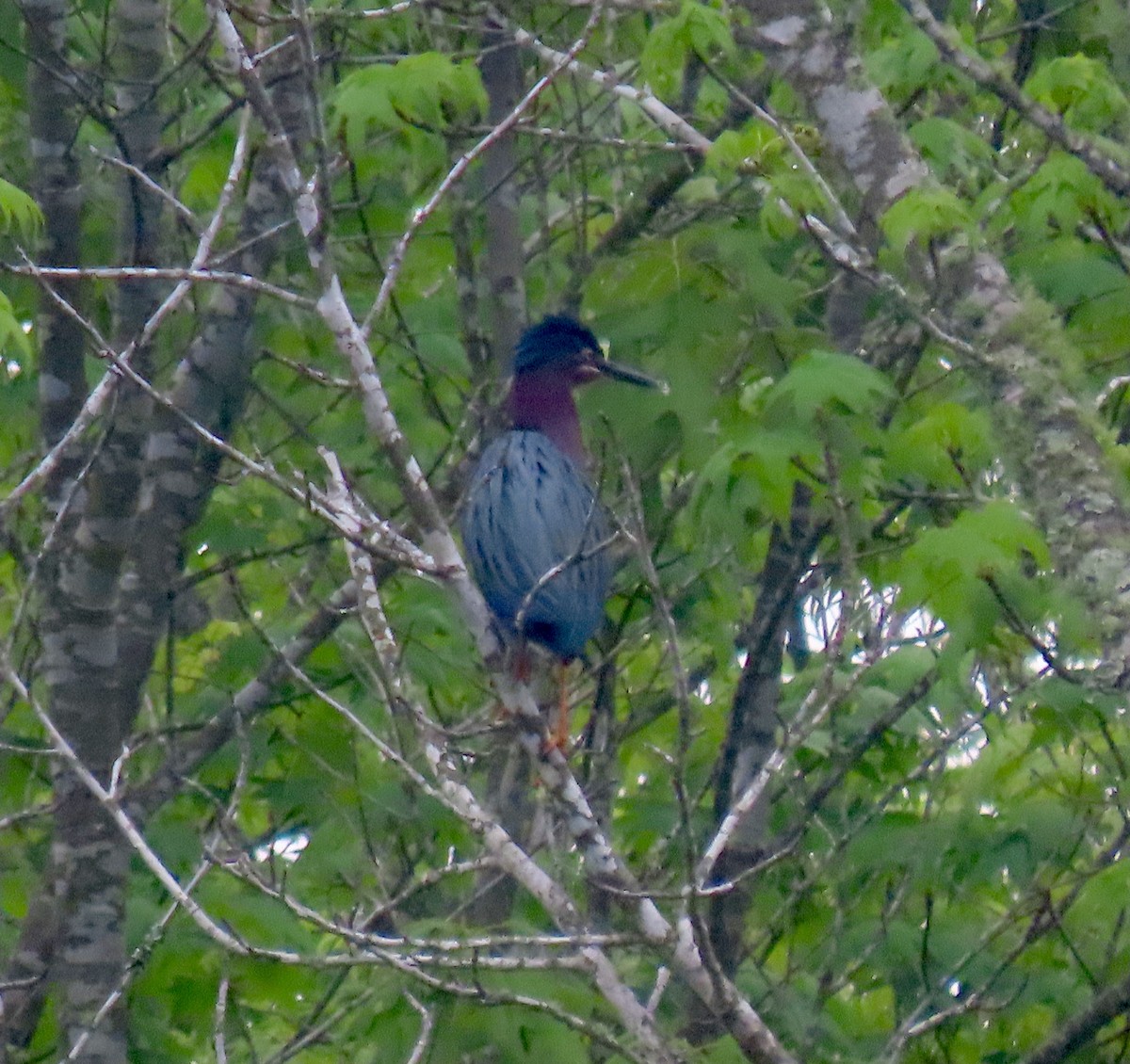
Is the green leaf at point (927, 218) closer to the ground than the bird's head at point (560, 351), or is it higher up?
higher up

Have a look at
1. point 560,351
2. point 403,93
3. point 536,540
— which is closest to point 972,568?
point 536,540

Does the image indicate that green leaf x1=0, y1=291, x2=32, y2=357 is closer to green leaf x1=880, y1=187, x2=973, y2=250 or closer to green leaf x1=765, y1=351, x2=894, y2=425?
green leaf x1=765, y1=351, x2=894, y2=425

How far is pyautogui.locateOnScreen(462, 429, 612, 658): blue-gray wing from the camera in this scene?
4.76 meters

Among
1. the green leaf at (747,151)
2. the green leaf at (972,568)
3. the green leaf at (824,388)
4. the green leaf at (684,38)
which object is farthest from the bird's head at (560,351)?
the green leaf at (972,568)

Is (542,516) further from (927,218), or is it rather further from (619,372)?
(927,218)

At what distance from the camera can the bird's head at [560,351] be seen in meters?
5.21

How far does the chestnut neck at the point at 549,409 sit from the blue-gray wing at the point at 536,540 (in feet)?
0.86

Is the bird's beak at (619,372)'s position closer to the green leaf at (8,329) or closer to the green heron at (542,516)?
the green heron at (542,516)

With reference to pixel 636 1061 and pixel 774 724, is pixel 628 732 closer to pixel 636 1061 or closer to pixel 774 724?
pixel 774 724

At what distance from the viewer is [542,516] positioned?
493 cm

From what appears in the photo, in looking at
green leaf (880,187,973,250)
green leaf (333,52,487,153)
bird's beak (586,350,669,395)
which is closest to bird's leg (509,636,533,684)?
bird's beak (586,350,669,395)

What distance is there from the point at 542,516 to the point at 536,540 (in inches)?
3.2

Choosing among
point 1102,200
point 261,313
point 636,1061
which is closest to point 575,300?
point 261,313

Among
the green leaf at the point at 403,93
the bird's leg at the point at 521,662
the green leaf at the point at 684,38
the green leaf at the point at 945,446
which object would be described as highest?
the green leaf at the point at 684,38
